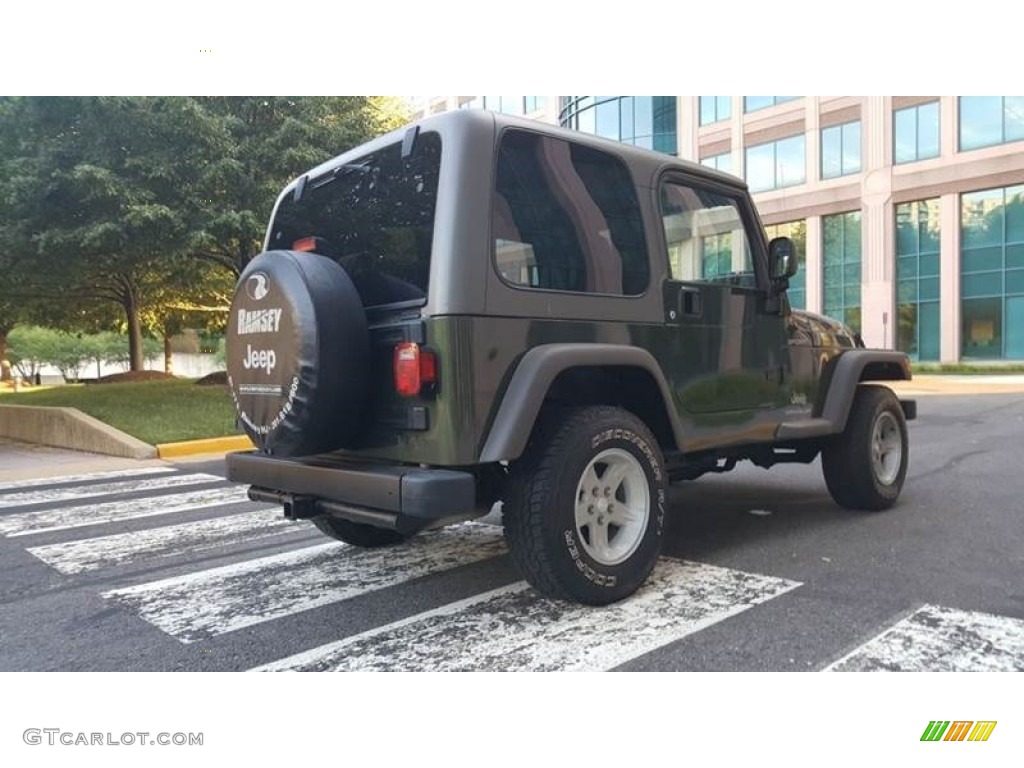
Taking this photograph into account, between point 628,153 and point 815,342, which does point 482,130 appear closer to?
point 628,153

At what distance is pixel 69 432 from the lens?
12.1m

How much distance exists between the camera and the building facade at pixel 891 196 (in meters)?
26.0

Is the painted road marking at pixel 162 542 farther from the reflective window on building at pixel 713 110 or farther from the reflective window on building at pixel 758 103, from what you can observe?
the reflective window on building at pixel 713 110

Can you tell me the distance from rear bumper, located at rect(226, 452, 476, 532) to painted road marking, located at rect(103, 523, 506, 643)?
54 cm

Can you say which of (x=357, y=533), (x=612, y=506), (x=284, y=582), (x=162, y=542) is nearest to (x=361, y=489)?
(x=612, y=506)

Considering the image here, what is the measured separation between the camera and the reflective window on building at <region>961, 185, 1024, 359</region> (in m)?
25.9

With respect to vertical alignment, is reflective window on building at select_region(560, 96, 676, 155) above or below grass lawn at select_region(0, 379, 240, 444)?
above

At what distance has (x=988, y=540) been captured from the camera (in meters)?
4.73

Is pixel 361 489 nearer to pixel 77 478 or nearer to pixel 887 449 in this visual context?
pixel 887 449

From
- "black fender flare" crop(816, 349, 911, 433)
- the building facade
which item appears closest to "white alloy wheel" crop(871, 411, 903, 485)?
"black fender flare" crop(816, 349, 911, 433)

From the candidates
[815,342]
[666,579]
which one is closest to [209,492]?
[666,579]

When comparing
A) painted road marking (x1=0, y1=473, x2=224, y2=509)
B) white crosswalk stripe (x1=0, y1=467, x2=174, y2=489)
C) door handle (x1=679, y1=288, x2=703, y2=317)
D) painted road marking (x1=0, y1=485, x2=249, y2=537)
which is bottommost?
white crosswalk stripe (x1=0, y1=467, x2=174, y2=489)

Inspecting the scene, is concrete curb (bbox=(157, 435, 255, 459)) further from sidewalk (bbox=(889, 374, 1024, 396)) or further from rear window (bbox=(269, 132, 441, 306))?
sidewalk (bbox=(889, 374, 1024, 396))

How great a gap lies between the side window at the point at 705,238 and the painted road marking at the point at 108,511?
3.78 m
